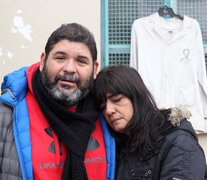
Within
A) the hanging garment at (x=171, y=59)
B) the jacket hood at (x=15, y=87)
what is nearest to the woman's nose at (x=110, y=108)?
the jacket hood at (x=15, y=87)

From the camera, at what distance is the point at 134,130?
5.47 ft

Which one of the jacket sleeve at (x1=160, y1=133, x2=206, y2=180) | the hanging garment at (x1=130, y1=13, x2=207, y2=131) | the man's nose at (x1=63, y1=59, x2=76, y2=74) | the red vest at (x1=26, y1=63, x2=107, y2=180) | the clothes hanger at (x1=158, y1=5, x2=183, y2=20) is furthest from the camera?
the clothes hanger at (x1=158, y1=5, x2=183, y2=20)

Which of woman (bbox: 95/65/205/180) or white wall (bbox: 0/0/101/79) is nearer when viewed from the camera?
woman (bbox: 95/65/205/180)

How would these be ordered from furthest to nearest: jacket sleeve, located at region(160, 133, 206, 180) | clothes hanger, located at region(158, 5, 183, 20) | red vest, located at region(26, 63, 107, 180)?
clothes hanger, located at region(158, 5, 183, 20) < red vest, located at region(26, 63, 107, 180) < jacket sleeve, located at region(160, 133, 206, 180)

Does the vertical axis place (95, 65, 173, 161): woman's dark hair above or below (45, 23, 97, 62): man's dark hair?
below

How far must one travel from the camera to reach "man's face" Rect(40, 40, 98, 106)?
1649 millimetres

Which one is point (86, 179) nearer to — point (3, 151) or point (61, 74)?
point (3, 151)

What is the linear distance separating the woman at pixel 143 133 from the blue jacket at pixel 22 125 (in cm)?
7

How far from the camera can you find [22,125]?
1520 millimetres

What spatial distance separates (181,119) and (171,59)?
132 centimetres

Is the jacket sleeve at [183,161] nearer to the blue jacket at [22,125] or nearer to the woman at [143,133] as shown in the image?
the woman at [143,133]

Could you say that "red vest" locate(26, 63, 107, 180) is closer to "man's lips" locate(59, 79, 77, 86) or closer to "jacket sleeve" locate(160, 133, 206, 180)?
"man's lips" locate(59, 79, 77, 86)

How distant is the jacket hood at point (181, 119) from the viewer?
5.16 ft

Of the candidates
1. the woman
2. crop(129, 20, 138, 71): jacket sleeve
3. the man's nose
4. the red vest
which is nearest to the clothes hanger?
crop(129, 20, 138, 71): jacket sleeve
